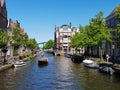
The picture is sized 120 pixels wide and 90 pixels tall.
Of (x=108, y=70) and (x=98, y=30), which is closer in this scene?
(x=108, y=70)

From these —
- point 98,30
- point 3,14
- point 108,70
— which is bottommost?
point 108,70

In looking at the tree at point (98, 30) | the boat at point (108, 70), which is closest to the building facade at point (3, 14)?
the tree at point (98, 30)

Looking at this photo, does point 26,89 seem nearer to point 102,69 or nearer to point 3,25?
point 102,69

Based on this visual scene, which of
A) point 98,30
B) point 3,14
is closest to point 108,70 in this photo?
point 98,30

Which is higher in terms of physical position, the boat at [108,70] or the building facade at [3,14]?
the building facade at [3,14]

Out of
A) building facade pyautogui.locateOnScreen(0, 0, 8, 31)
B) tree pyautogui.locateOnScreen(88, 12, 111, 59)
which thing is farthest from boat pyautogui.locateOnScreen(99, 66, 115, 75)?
building facade pyautogui.locateOnScreen(0, 0, 8, 31)

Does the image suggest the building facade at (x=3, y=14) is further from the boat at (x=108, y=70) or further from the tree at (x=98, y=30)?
the boat at (x=108, y=70)

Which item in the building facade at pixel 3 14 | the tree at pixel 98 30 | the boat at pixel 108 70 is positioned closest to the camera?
the boat at pixel 108 70

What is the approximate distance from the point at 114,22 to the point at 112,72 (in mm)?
43675

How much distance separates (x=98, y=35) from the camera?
266 ft

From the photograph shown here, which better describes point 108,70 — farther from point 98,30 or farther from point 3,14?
point 3,14

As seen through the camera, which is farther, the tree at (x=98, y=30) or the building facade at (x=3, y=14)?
the building facade at (x=3, y=14)

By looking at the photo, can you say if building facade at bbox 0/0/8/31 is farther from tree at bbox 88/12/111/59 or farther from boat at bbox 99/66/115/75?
boat at bbox 99/66/115/75

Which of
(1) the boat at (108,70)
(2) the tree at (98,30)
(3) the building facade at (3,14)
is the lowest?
(1) the boat at (108,70)
